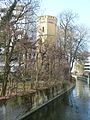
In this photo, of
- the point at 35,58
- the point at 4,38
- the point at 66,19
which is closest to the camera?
the point at 4,38

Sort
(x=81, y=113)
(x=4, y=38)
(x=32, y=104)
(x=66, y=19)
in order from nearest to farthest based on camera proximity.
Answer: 1. (x=4, y=38)
2. (x=32, y=104)
3. (x=81, y=113)
4. (x=66, y=19)

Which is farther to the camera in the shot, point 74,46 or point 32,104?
point 74,46

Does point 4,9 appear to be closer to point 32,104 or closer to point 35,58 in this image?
point 32,104

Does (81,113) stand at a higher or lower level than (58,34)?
lower

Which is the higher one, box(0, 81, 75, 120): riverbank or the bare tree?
the bare tree

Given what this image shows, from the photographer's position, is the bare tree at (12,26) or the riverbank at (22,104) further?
the bare tree at (12,26)

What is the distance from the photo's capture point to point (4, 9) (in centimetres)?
1806

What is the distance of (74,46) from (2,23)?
128 ft

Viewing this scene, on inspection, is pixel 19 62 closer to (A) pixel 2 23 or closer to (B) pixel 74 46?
(A) pixel 2 23

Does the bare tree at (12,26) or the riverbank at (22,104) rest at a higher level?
the bare tree at (12,26)

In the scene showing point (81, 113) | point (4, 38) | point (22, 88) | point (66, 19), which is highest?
point (66, 19)

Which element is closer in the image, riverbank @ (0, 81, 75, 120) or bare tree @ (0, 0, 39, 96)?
riverbank @ (0, 81, 75, 120)

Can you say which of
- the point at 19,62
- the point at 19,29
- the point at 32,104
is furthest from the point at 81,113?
the point at 19,29

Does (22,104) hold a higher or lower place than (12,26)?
lower
